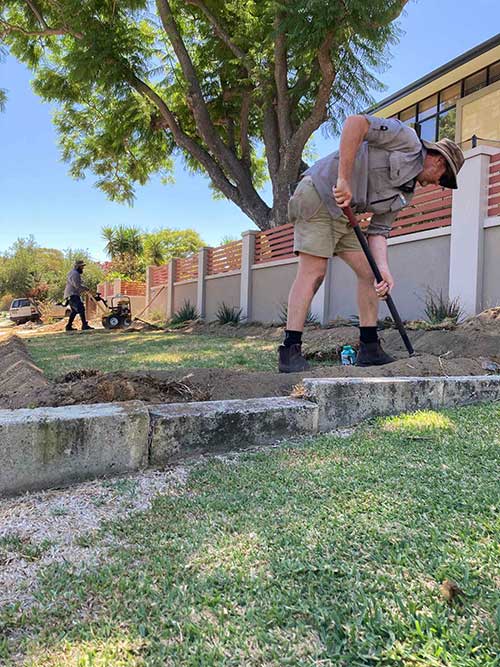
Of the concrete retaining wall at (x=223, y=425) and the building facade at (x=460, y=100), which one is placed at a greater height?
the building facade at (x=460, y=100)

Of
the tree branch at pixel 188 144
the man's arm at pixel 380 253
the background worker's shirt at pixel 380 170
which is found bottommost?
the man's arm at pixel 380 253

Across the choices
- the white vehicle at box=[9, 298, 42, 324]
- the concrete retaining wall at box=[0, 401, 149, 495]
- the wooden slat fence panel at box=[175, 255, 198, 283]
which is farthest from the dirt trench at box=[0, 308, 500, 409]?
the white vehicle at box=[9, 298, 42, 324]

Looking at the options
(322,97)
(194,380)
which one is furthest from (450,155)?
(322,97)

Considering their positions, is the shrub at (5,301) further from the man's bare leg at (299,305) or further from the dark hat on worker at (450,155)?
the dark hat on worker at (450,155)

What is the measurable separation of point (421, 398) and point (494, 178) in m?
3.76

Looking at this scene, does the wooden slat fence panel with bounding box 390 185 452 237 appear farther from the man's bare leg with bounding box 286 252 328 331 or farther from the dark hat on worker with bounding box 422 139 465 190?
the man's bare leg with bounding box 286 252 328 331

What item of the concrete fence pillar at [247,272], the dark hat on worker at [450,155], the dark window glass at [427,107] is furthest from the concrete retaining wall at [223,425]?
the dark window glass at [427,107]

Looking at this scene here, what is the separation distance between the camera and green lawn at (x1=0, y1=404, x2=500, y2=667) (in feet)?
2.30

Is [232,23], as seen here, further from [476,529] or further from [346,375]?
[476,529]

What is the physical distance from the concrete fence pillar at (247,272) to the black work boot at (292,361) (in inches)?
267

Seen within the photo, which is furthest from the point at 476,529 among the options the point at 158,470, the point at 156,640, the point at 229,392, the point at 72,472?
the point at 229,392

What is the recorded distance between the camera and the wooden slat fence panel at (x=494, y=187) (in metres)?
4.74

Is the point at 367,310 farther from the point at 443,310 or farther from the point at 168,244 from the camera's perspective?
the point at 168,244

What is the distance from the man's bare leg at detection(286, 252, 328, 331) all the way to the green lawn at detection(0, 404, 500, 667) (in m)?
1.27
